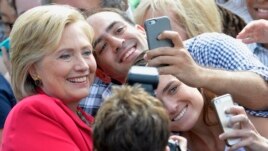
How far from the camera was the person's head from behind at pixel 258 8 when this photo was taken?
4.45m

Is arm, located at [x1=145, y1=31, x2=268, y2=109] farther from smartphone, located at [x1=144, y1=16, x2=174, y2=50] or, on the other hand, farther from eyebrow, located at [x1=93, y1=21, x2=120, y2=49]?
eyebrow, located at [x1=93, y1=21, x2=120, y2=49]

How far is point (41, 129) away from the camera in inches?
103

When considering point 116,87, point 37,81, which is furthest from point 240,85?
point 116,87

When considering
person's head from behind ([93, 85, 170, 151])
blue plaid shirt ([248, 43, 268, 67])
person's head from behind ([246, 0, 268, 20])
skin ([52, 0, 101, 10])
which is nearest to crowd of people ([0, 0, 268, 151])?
person's head from behind ([93, 85, 170, 151])

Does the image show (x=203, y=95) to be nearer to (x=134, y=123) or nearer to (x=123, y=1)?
(x=123, y=1)

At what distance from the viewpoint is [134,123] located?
202 centimetres

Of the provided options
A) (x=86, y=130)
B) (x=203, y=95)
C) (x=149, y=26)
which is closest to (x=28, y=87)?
(x=86, y=130)

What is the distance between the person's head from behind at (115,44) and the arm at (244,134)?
843 millimetres

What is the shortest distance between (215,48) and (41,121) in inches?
37.2

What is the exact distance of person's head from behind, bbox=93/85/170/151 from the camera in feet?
6.60

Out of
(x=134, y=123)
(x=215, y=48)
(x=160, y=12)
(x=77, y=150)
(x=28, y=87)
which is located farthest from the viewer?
(x=160, y=12)

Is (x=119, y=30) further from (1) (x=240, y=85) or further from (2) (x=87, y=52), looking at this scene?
(1) (x=240, y=85)

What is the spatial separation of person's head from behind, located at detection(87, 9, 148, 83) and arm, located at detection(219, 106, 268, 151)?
2.76 feet

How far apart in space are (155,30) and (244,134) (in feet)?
1.71
